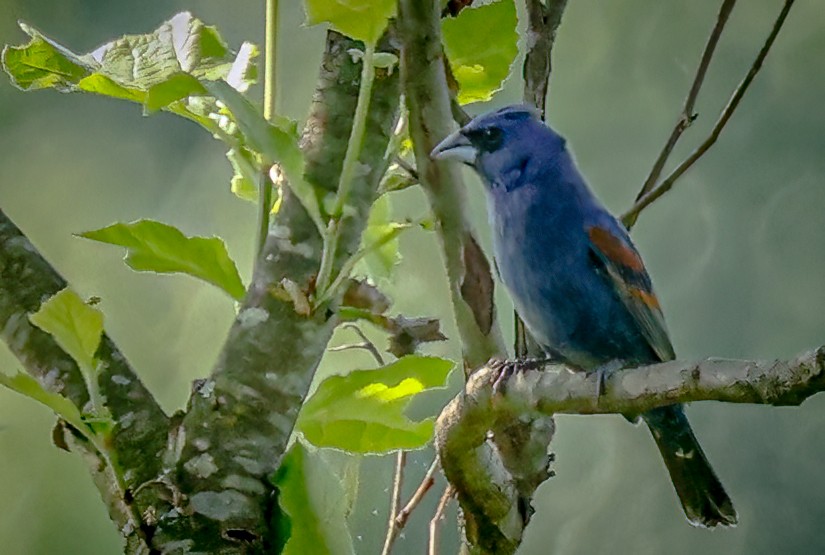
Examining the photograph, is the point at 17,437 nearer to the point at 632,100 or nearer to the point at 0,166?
the point at 0,166

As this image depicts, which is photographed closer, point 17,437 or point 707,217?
point 707,217

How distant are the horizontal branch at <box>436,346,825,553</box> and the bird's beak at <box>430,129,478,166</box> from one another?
16 cm

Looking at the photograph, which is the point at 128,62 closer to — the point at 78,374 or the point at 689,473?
the point at 78,374

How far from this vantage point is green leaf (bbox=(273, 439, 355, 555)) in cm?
75

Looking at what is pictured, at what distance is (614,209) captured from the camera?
1.55 metres

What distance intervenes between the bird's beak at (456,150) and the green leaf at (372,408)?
0.16 meters

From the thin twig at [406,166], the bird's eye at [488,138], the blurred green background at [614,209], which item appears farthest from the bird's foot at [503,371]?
the blurred green background at [614,209]

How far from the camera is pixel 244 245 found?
160cm

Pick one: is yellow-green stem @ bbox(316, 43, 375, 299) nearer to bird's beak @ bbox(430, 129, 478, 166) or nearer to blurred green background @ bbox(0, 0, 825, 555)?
bird's beak @ bbox(430, 129, 478, 166)

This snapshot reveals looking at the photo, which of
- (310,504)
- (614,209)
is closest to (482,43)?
(310,504)

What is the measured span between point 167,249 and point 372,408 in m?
0.21

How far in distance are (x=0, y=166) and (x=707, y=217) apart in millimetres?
1192

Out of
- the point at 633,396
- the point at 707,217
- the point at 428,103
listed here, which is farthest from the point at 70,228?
the point at 633,396

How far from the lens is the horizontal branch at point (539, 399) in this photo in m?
0.47
